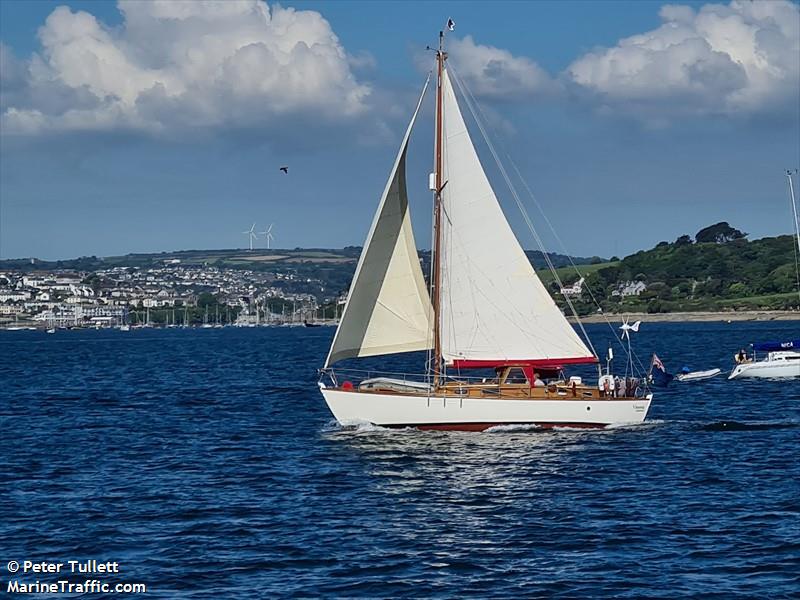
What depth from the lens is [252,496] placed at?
119 feet

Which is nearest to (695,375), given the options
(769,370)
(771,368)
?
(769,370)

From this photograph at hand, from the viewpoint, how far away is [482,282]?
4891cm

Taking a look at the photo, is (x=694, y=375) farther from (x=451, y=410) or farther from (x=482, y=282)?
(x=451, y=410)

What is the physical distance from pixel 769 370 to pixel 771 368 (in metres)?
0.25

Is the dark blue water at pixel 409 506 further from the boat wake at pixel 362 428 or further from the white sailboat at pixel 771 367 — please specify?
the white sailboat at pixel 771 367

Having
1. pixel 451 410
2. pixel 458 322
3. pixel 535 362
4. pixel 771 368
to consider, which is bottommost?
pixel 451 410

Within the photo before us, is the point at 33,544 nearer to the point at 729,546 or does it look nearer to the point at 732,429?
the point at 729,546

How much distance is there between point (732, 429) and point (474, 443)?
1270cm

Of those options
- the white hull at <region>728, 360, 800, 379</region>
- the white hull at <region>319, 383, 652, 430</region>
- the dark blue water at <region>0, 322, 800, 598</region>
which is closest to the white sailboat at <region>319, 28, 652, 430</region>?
the white hull at <region>319, 383, 652, 430</region>

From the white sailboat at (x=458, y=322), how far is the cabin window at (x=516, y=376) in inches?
1.6

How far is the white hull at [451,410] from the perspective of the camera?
45.9 meters

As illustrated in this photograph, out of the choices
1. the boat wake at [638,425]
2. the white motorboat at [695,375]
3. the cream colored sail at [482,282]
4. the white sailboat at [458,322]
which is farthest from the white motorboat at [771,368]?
the cream colored sail at [482,282]

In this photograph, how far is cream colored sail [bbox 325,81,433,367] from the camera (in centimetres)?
4666

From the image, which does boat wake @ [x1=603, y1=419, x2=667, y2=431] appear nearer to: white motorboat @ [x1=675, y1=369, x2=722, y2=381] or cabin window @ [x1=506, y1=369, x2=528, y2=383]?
cabin window @ [x1=506, y1=369, x2=528, y2=383]
